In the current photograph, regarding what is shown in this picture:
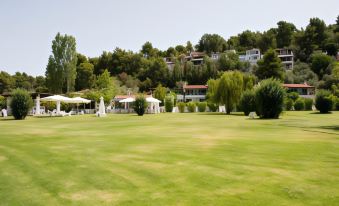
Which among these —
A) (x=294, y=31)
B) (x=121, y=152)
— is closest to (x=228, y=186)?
(x=121, y=152)

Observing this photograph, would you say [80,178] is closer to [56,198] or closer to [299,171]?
[56,198]

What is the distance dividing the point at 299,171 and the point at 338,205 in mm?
2509

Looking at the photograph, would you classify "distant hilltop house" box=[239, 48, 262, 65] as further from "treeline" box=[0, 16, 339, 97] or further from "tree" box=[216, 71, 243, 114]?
"tree" box=[216, 71, 243, 114]

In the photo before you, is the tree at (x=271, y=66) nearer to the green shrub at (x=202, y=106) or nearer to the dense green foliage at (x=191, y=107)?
the green shrub at (x=202, y=106)

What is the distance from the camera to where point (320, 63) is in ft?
301

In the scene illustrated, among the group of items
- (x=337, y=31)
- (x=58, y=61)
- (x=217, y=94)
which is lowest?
(x=217, y=94)

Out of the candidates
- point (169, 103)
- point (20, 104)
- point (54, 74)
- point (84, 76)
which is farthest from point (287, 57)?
point (20, 104)

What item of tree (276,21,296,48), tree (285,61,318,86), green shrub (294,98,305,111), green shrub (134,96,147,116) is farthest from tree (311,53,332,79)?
green shrub (134,96,147,116)

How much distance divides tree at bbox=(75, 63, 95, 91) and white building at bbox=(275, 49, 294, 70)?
56.2 meters

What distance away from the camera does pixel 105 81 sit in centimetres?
7094

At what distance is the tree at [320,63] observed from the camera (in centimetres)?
9112

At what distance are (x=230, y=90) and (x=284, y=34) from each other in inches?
3173

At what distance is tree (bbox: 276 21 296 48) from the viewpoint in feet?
383

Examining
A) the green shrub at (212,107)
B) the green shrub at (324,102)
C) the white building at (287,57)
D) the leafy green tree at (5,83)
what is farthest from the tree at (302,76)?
the leafy green tree at (5,83)
